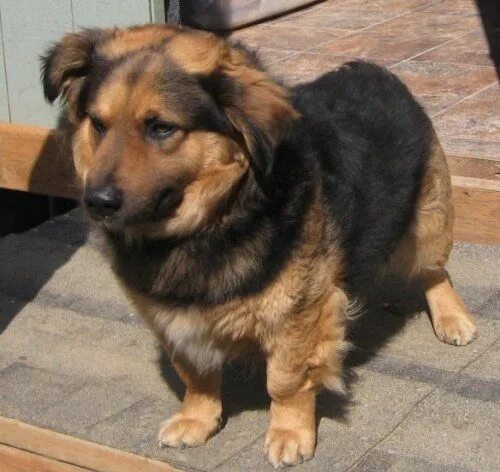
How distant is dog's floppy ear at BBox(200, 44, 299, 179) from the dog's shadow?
42.7 inches

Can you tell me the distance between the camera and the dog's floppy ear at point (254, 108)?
3.21 metres

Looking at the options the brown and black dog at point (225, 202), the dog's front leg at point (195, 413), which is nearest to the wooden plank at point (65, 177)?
the brown and black dog at point (225, 202)

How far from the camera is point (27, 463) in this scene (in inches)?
156

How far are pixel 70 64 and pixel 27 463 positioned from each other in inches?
59.9

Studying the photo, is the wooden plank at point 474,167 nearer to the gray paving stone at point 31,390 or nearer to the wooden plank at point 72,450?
the gray paving stone at point 31,390

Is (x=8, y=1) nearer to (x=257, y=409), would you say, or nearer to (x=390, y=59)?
(x=390, y=59)

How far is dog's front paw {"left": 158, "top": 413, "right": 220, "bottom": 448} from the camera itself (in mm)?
3760

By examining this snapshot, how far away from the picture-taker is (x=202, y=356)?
3.62 meters

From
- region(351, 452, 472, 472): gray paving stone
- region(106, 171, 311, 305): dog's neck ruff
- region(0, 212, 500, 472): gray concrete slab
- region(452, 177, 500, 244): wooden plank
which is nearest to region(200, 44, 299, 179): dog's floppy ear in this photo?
region(106, 171, 311, 305): dog's neck ruff

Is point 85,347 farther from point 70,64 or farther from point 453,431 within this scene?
point 453,431

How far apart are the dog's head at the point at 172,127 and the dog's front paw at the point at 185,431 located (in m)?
0.77

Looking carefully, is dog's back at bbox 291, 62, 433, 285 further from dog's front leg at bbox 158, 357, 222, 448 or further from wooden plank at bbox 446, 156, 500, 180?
wooden plank at bbox 446, 156, 500, 180

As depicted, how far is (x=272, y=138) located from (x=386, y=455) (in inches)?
47.7

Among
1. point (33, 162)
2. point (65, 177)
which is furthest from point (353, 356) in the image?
point (33, 162)
